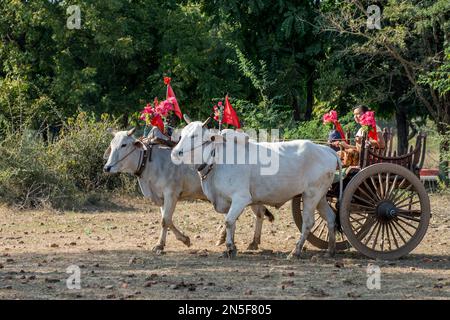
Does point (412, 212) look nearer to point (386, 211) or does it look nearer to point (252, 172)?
point (386, 211)

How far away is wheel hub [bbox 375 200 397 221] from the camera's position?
36.4 feet

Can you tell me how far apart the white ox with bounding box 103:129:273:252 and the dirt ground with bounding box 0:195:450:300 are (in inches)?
27.4

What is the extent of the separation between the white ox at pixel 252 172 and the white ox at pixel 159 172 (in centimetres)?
80

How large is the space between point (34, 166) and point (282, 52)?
26.9 ft

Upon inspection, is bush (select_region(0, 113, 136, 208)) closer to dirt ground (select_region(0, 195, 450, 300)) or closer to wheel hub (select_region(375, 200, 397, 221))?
dirt ground (select_region(0, 195, 450, 300))

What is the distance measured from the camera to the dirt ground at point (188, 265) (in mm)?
8883

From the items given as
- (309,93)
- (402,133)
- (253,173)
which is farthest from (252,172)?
(402,133)

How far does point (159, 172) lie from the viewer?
12078mm

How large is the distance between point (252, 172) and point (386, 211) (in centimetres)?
179

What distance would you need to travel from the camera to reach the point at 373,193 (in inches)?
439

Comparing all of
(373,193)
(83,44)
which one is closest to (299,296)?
(373,193)

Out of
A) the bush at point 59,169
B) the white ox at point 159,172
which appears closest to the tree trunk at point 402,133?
the bush at point 59,169

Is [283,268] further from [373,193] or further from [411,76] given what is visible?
[411,76]

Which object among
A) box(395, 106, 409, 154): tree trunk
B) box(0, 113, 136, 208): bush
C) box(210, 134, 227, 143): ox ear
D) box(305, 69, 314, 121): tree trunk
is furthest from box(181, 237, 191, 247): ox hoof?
box(395, 106, 409, 154): tree trunk
